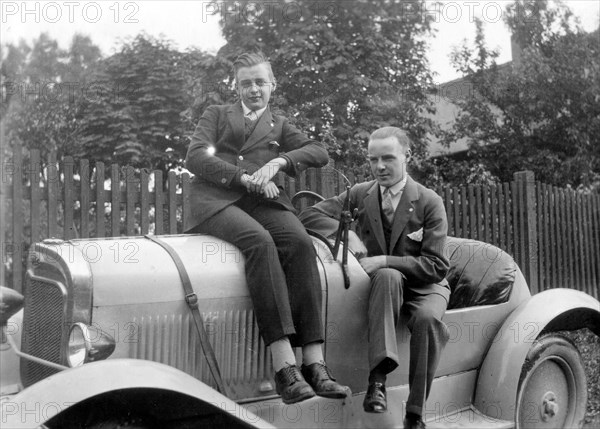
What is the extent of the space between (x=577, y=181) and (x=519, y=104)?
2.26 m

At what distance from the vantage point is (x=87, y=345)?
272 centimetres

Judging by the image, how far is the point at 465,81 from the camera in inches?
632

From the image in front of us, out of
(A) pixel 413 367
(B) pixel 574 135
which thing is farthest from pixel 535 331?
(B) pixel 574 135

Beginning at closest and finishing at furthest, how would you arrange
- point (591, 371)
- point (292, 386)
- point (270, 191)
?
point (292, 386)
point (270, 191)
point (591, 371)

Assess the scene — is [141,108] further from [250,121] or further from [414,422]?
[414,422]

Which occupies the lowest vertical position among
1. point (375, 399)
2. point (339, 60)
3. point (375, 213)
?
point (375, 399)

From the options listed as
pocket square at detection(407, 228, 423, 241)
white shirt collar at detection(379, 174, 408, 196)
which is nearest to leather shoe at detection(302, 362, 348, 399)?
pocket square at detection(407, 228, 423, 241)

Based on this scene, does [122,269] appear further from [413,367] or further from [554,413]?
[554,413]

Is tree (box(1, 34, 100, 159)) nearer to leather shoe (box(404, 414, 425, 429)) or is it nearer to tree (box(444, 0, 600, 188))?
tree (box(444, 0, 600, 188))

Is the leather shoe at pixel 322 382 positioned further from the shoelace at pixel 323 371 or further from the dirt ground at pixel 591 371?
the dirt ground at pixel 591 371

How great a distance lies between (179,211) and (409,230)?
4.55 meters

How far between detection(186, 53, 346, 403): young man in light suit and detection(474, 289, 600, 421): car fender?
142cm

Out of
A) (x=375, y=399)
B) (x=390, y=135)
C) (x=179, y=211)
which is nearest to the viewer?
(x=375, y=399)

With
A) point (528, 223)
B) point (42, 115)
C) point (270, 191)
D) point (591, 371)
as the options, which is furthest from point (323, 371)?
point (42, 115)
